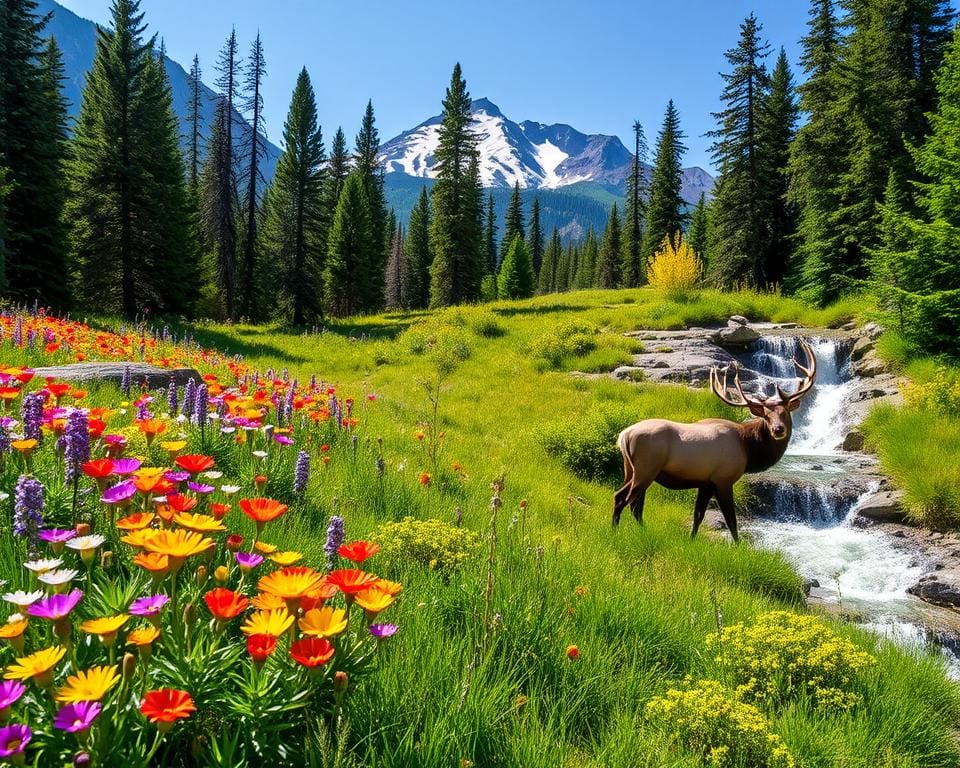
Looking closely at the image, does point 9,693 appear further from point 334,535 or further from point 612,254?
point 612,254

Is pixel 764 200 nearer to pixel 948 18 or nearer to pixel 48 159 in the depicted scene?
pixel 948 18

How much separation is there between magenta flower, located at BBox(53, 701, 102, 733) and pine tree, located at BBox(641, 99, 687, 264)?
4694 cm

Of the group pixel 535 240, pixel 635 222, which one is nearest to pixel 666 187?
pixel 635 222

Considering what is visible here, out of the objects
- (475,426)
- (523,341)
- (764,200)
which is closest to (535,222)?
(764,200)

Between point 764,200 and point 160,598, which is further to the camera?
point 764,200

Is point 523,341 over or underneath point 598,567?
over

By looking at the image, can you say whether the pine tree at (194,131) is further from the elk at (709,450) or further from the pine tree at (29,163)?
the elk at (709,450)

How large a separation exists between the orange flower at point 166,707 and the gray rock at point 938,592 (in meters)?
7.13

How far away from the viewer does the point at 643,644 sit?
9.08ft

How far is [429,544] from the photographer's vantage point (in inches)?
116

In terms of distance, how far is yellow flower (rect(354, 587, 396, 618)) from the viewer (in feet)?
4.07

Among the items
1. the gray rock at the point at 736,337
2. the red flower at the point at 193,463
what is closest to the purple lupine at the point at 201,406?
the red flower at the point at 193,463

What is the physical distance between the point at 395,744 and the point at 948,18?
27.2 m

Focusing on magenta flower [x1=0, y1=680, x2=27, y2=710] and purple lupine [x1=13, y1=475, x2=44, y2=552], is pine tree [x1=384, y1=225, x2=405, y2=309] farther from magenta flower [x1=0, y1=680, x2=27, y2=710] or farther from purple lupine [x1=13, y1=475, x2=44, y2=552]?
magenta flower [x1=0, y1=680, x2=27, y2=710]
